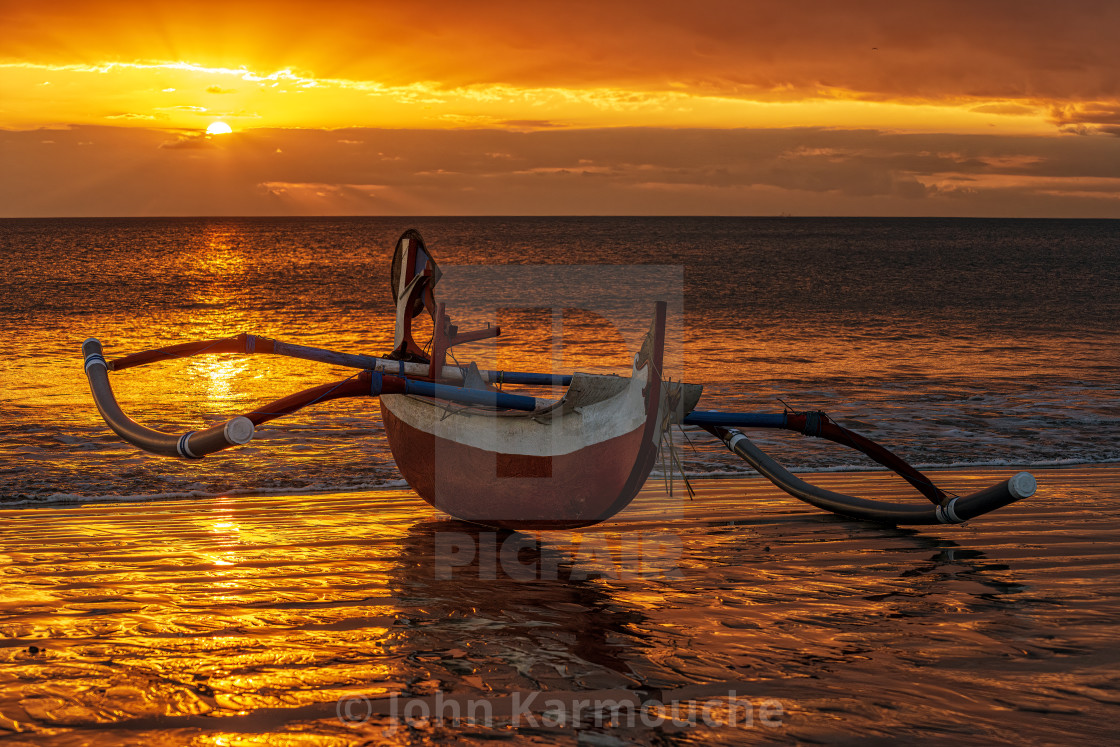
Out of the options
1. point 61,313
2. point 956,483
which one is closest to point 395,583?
point 956,483

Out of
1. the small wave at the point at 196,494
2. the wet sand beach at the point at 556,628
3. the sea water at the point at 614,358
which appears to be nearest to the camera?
the wet sand beach at the point at 556,628

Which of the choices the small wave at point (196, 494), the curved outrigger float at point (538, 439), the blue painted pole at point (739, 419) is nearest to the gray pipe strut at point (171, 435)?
the curved outrigger float at point (538, 439)

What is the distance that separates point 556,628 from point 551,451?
1654mm

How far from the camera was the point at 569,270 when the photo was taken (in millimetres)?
60875

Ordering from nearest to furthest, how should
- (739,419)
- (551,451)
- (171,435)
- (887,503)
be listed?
(171,435) < (551,451) < (739,419) < (887,503)

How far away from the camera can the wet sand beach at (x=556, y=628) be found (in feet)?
12.4

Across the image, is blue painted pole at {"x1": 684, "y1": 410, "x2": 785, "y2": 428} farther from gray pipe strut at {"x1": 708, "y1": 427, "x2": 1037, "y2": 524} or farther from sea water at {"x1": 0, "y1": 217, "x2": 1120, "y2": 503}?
sea water at {"x1": 0, "y1": 217, "x2": 1120, "y2": 503}

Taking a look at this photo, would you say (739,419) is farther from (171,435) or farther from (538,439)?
(171,435)

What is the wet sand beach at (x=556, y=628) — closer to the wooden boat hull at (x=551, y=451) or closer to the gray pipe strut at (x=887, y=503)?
the gray pipe strut at (x=887, y=503)

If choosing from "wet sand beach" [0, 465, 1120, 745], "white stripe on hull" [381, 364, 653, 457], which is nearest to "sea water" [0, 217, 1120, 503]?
"white stripe on hull" [381, 364, 653, 457]

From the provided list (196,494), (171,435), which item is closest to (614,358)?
(196,494)

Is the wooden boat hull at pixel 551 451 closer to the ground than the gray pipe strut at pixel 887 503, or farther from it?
farther from it

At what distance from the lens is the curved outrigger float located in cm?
607

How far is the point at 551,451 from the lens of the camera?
639cm
